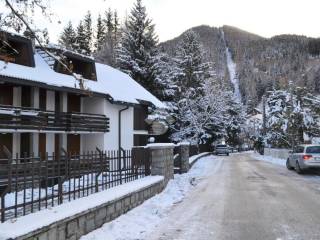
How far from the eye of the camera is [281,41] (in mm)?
177000

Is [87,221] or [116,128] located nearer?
[87,221]

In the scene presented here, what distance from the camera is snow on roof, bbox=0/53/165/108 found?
20203mm

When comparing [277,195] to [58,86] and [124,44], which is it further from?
[124,44]

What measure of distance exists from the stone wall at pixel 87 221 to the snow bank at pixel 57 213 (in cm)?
7

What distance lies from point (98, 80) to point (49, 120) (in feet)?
24.5

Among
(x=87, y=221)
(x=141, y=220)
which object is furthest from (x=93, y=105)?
(x=87, y=221)

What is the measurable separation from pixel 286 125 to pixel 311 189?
95.5 ft

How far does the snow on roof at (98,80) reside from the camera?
795 inches

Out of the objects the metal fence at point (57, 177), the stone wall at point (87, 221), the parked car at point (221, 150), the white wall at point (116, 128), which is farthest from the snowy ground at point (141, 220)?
the parked car at point (221, 150)

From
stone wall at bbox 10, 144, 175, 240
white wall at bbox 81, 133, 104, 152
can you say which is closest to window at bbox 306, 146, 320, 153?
white wall at bbox 81, 133, 104, 152

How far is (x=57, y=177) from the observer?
8.27m

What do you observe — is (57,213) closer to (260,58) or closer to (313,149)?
(313,149)

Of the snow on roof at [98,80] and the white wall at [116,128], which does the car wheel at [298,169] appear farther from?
the white wall at [116,128]

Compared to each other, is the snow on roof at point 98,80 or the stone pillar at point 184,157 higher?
the snow on roof at point 98,80
